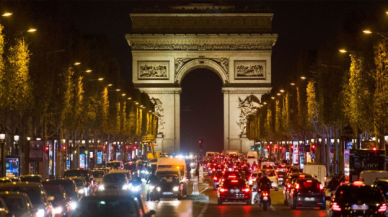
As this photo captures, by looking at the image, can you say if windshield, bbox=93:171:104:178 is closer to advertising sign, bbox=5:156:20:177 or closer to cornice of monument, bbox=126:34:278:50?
advertising sign, bbox=5:156:20:177

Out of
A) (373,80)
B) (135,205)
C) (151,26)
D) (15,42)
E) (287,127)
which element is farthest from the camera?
(151,26)

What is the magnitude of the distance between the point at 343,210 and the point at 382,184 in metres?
8.33

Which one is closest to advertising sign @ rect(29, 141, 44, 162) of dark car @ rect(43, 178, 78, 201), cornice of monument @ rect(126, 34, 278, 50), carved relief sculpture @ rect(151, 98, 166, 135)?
dark car @ rect(43, 178, 78, 201)

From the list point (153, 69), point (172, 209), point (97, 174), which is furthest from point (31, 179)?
point (153, 69)

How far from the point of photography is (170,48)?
455 feet

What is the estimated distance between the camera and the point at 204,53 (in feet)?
456

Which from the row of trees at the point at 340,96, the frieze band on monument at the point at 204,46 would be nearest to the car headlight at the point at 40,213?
the row of trees at the point at 340,96

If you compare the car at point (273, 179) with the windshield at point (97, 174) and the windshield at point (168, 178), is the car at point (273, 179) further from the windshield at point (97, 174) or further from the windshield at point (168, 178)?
the windshield at point (168, 178)

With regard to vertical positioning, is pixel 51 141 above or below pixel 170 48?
below

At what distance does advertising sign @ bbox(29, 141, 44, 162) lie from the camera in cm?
4853

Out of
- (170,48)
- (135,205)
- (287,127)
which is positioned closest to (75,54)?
(287,127)

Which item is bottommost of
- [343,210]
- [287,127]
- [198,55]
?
[343,210]

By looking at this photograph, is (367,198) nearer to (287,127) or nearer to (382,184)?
(382,184)

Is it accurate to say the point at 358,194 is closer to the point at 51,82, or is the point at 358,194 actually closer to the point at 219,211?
the point at 219,211
